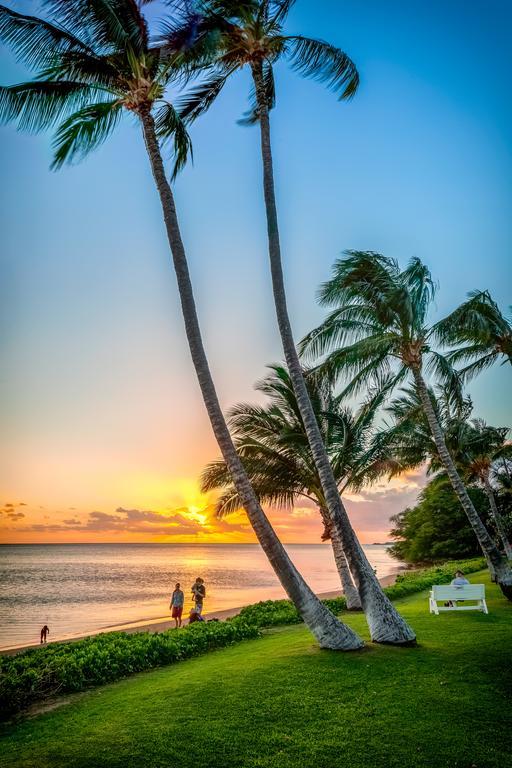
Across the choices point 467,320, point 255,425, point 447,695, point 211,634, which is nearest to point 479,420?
point 467,320

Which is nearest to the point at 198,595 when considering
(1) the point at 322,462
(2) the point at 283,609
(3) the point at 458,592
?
(2) the point at 283,609

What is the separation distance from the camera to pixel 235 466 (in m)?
7.67

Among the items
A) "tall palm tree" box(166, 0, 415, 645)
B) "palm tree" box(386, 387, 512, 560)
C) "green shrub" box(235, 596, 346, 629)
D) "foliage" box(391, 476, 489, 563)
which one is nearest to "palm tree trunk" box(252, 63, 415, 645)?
"tall palm tree" box(166, 0, 415, 645)

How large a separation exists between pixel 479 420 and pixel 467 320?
70.1 feet

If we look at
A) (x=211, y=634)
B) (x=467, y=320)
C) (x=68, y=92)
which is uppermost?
(x=68, y=92)

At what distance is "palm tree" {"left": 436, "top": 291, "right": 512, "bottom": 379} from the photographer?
14.7m

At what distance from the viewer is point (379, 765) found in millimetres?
4230

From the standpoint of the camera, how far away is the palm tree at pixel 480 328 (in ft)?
48.1

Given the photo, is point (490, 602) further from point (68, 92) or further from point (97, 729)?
point (68, 92)

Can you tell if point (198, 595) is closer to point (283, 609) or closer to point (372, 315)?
point (283, 609)

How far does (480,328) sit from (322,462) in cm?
880

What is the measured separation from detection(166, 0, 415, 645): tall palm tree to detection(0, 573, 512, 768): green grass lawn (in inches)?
30.8

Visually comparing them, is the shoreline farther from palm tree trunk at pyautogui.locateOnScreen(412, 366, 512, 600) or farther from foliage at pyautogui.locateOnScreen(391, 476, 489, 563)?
foliage at pyautogui.locateOnScreen(391, 476, 489, 563)

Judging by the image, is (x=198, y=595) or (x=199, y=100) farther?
(x=198, y=595)
